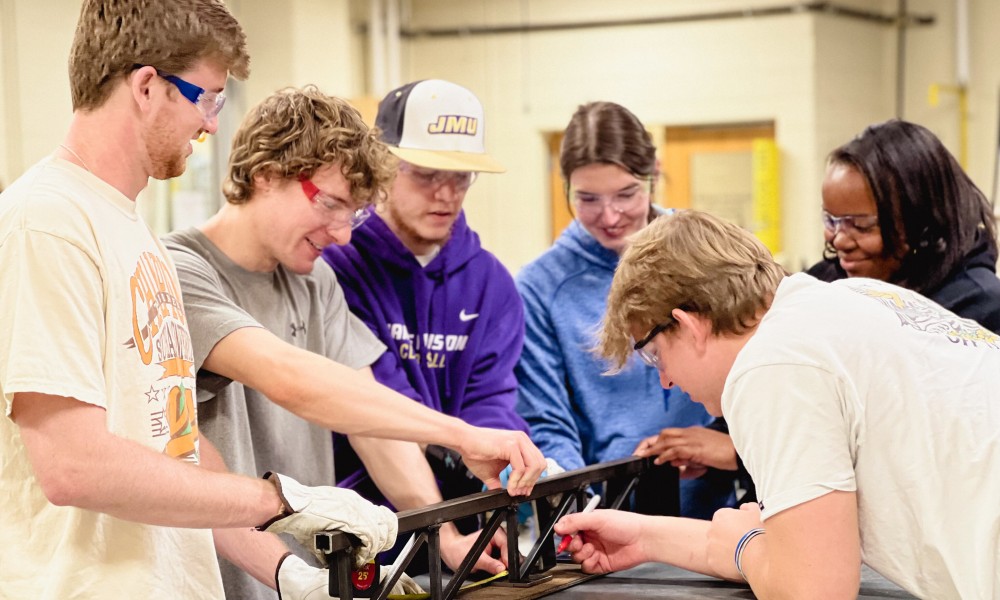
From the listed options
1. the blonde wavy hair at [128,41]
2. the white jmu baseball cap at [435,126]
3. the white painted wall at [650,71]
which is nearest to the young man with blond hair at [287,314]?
the white jmu baseball cap at [435,126]

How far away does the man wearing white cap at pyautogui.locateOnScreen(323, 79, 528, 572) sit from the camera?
246cm

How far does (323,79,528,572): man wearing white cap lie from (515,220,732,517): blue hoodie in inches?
4.8

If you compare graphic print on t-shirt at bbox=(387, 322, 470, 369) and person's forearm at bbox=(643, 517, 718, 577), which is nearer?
person's forearm at bbox=(643, 517, 718, 577)

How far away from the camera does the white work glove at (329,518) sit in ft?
5.13

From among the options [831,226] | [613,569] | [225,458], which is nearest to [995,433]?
[613,569]

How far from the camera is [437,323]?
2.50 meters

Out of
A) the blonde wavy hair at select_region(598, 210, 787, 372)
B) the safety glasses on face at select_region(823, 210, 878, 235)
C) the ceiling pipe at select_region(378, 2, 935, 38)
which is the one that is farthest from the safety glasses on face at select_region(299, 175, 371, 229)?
the ceiling pipe at select_region(378, 2, 935, 38)

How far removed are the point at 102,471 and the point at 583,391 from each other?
148 cm

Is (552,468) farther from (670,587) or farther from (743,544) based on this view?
(743,544)

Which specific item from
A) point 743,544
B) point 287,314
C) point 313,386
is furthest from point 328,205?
point 743,544

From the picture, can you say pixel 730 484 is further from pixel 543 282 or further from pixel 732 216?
pixel 732 216

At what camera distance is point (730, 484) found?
106 inches

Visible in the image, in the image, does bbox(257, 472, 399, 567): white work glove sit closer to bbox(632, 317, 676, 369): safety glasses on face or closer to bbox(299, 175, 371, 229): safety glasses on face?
bbox(632, 317, 676, 369): safety glasses on face

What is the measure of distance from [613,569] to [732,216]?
6097 millimetres
